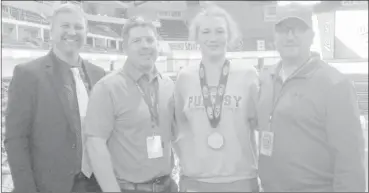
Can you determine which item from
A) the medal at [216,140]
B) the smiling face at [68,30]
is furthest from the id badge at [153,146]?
the smiling face at [68,30]

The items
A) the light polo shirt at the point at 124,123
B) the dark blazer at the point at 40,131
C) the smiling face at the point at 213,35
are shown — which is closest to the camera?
the smiling face at the point at 213,35

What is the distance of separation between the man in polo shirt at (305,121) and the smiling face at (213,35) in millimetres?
A: 216

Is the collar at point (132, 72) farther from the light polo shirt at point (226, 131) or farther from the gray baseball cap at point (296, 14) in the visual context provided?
the gray baseball cap at point (296, 14)

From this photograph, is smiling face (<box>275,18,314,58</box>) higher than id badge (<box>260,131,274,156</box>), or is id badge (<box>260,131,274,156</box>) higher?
smiling face (<box>275,18,314,58</box>)

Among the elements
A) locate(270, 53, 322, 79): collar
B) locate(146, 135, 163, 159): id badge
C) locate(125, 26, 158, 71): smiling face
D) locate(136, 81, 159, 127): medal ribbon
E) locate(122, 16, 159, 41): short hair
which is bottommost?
locate(146, 135, 163, 159): id badge

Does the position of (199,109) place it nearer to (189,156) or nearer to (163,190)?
(189,156)

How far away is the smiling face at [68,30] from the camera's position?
1.83 meters

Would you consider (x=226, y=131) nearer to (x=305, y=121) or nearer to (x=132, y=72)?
(x=305, y=121)

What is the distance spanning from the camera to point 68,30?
183 centimetres

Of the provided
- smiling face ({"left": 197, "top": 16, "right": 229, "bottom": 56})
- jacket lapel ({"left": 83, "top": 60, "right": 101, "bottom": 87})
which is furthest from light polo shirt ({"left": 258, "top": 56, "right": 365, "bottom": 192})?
jacket lapel ({"left": 83, "top": 60, "right": 101, "bottom": 87})

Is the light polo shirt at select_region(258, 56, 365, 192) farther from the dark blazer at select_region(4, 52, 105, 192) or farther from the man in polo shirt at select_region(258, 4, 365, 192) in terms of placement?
the dark blazer at select_region(4, 52, 105, 192)

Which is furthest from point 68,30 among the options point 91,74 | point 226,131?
point 226,131

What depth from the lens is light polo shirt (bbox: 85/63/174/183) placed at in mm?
1622

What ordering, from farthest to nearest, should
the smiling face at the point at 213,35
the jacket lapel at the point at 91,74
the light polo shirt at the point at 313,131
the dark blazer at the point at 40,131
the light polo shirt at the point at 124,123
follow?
the jacket lapel at the point at 91,74 < the dark blazer at the point at 40,131 < the light polo shirt at the point at 124,123 < the smiling face at the point at 213,35 < the light polo shirt at the point at 313,131
